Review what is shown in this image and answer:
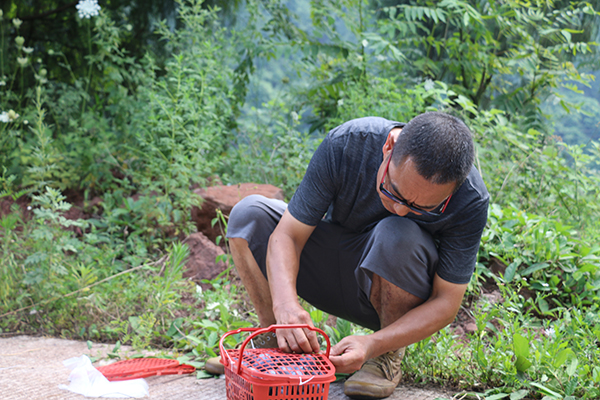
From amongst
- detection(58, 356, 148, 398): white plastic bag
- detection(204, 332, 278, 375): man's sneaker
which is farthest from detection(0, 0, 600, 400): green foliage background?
detection(58, 356, 148, 398): white plastic bag

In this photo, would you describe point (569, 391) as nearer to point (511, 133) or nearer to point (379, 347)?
point (379, 347)

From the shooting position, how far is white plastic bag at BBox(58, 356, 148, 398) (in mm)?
1761

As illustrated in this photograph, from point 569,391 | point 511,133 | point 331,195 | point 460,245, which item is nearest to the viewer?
point 569,391

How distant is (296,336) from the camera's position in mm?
1530

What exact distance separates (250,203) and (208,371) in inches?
28.9

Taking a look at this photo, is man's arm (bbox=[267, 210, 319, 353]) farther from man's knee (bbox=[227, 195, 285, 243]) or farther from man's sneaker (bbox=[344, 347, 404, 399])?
man's sneaker (bbox=[344, 347, 404, 399])

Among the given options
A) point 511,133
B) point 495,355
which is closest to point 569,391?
point 495,355

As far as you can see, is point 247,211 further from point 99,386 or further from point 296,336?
point 99,386

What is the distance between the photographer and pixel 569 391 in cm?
166

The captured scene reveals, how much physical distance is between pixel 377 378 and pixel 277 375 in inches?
25.1

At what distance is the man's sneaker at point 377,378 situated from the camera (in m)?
1.72

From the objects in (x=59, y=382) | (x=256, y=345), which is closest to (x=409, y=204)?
(x=256, y=345)

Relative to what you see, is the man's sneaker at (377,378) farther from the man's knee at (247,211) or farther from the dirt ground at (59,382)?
the man's knee at (247,211)

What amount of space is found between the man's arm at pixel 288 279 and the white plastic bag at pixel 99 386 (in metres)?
0.59
